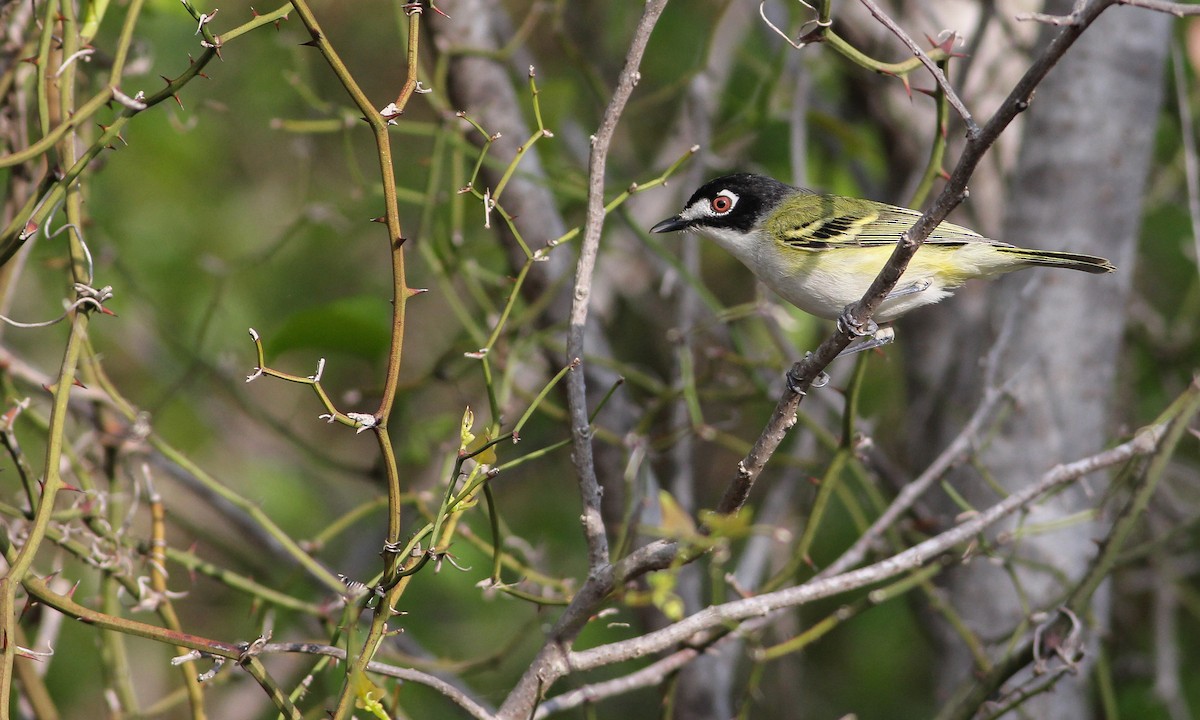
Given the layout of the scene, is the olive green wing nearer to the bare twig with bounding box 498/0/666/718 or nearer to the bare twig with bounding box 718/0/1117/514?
the bare twig with bounding box 718/0/1117/514

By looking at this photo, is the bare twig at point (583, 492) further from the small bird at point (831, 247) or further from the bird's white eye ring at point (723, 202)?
the bird's white eye ring at point (723, 202)

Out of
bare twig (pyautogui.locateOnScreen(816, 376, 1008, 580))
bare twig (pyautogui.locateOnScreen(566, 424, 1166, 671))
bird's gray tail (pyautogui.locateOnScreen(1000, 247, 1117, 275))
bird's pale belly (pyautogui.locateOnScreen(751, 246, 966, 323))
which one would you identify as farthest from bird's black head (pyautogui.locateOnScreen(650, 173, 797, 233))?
bare twig (pyautogui.locateOnScreen(566, 424, 1166, 671))

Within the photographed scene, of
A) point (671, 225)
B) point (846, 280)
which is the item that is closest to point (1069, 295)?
point (846, 280)

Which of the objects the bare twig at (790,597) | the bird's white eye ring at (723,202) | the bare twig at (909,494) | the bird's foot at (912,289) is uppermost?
the bird's white eye ring at (723,202)

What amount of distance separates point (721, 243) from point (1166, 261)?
3.85 metres

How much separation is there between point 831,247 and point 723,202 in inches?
15.9

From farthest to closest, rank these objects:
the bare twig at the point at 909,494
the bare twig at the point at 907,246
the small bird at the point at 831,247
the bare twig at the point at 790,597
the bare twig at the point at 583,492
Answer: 1. the small bird at the point at 831,247
2. the bare twig at the point at 909,494
3. the bare twig at the point at 790,597
4. the bare twig at the point at 583,492
5. the bare twig at the point at 907,246

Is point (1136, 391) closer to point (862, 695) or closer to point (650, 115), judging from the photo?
point (862, 695)

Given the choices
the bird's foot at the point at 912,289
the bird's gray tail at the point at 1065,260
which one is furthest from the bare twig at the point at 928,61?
the bird's gray tail at the point at 1065,260

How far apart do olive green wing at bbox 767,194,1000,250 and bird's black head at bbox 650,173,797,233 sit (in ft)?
0.23

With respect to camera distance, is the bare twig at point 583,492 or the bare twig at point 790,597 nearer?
the bare twig at point 583,492

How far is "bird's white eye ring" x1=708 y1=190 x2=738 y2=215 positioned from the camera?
379 centimetres

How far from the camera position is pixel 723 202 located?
3.79 metres

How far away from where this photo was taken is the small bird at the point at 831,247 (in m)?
3.44
